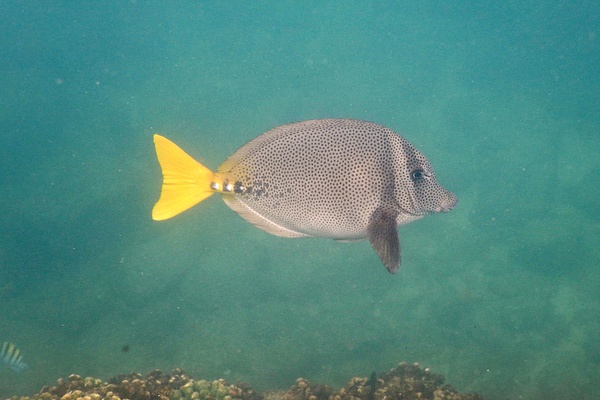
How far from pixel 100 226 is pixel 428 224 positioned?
8.49 meters

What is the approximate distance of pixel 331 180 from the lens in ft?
8.43

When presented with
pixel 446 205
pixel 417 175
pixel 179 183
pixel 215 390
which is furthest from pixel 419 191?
pixel 215 390

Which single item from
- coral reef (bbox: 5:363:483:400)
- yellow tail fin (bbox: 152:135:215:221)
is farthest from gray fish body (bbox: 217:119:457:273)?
coral reef (bbox: 5:363:483:400)

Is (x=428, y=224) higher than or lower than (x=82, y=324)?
higher

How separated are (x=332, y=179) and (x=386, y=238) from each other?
0.53m

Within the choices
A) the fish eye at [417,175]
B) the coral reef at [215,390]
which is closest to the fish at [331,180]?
the fish eye at [417,175]

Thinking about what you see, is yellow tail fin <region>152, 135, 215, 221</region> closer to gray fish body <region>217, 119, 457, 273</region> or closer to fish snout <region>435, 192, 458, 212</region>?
gray fish body <region>217, 119, 457, 273</region>

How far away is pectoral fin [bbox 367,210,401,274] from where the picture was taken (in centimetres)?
235

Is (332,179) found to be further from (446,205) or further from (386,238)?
(446,205)

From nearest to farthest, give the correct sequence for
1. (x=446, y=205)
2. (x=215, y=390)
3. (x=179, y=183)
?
(x=179, y=183) < (x=446, y=205) < (x=215, y=390)

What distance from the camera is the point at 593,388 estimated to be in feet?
22.1

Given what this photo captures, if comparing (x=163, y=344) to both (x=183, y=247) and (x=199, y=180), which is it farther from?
(x=199, y=180)

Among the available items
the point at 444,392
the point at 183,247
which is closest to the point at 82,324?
the point at 183,247

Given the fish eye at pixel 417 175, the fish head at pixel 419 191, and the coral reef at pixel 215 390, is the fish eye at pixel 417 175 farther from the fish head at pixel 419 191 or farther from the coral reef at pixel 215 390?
the coral reef at pixel 215 390
